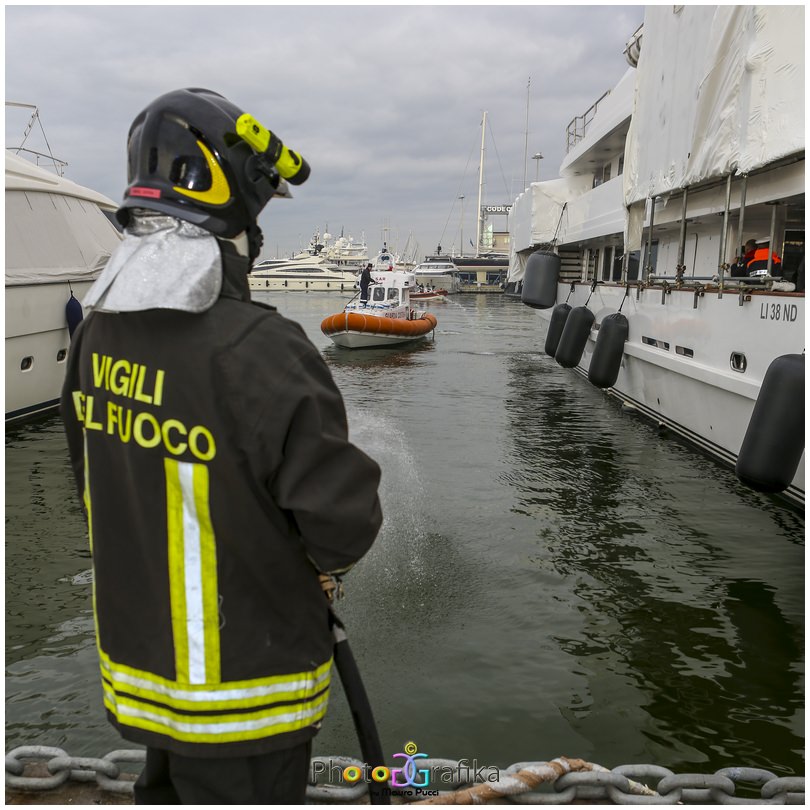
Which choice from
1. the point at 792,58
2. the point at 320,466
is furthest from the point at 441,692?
the point at 792,58

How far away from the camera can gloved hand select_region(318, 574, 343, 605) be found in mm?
1718

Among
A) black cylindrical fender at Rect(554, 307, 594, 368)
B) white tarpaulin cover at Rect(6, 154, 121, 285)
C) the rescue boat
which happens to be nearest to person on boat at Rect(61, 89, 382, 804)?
white tarpaulin cover at Rect(6, 154, 121, 285)

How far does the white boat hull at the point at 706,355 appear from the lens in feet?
21.9

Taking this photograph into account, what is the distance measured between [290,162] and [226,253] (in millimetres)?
312

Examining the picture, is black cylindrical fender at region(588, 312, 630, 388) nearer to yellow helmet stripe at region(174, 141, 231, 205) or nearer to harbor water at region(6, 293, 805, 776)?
harbor water at region(6, 293, 805, 776)

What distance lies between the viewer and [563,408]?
13.1 meters

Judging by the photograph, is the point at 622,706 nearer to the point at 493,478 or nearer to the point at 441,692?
the point at 441,692

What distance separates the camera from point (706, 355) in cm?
829

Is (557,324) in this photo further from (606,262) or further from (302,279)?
(302,279)

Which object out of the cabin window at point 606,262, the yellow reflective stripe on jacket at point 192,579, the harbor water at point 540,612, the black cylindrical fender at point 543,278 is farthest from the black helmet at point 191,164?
the cabin window at point 606,262

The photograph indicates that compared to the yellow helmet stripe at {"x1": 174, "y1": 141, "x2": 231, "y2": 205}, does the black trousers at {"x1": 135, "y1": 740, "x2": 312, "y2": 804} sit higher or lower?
lower

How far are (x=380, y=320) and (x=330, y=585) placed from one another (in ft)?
74.4

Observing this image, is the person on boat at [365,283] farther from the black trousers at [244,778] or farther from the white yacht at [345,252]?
the white yacht at [345,252]

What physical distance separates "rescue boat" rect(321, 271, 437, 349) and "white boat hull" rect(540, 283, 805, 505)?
12.5 metres
